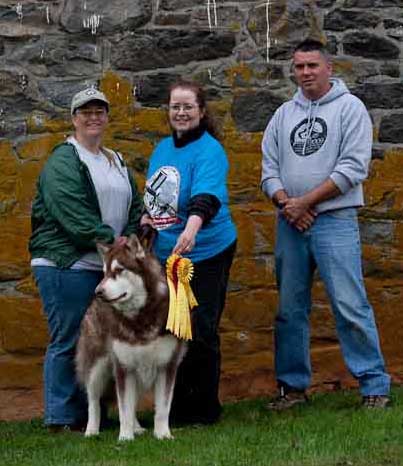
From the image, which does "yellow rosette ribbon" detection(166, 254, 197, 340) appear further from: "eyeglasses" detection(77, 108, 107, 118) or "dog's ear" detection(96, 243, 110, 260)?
"eyeglasses" detection(77, 108, 107, 118)

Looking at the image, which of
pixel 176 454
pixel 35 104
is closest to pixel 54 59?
pixel 35 104

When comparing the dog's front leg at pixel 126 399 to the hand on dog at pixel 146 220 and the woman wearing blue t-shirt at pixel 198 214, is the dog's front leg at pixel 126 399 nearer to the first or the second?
the woman wearing blue t-shirt at pixel 198 214

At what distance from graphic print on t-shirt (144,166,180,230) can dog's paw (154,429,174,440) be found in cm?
116

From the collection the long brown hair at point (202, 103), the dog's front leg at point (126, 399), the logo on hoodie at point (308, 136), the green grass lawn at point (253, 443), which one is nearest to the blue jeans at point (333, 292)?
the green grass lawn at point (253, 443)

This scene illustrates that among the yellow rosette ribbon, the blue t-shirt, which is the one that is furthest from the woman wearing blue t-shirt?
the yellow rosette ribbon

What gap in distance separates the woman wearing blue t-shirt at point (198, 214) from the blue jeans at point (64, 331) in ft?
1.69

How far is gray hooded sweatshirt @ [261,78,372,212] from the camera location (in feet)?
23.2

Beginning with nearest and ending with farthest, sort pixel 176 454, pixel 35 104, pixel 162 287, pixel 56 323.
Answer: pixel 176 454 → pixel 162 287 → pixel 56 323 → pixel 35 104

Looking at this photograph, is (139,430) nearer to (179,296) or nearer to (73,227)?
(179,296)

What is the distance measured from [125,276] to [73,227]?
1.63 feet

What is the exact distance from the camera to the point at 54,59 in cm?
822

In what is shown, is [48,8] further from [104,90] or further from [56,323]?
[56,323]

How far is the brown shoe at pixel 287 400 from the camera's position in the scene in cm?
765

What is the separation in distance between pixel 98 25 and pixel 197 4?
0.69 m
